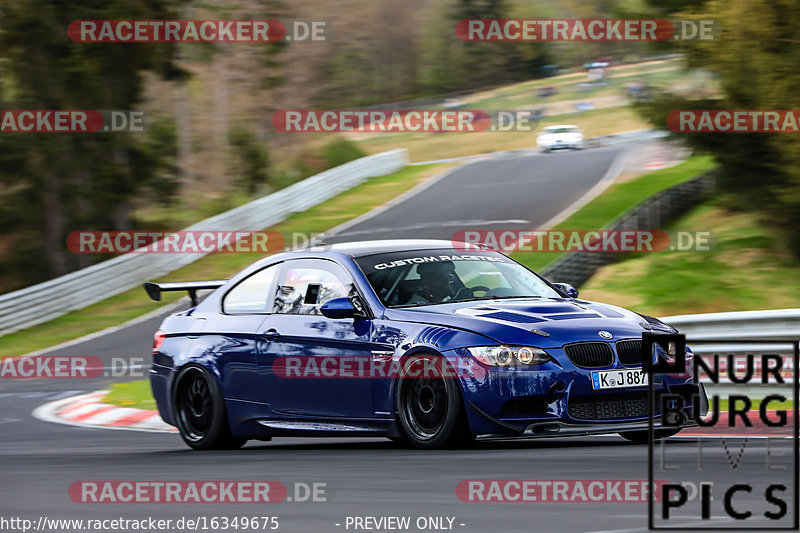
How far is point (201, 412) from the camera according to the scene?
33.5 ft

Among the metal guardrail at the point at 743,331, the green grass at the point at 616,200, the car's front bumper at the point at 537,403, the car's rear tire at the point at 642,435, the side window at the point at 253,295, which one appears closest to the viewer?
the car's front bumper at the point at 537,403

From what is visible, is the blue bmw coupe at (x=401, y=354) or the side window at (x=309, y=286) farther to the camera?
the side window at (x=309, y=286)

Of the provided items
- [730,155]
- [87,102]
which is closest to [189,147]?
[87,102]

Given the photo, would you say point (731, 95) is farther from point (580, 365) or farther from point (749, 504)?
point (749, 504)

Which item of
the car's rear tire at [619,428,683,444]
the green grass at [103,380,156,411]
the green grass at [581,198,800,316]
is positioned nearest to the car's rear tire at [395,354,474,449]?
the car's rear tire at [619,428,683,444]

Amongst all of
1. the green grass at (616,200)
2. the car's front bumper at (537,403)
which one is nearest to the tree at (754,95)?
the green grass at (616,200)

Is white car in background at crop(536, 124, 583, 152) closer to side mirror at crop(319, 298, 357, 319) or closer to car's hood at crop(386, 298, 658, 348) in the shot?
car's hood at crop(386, 298, 658, 348)

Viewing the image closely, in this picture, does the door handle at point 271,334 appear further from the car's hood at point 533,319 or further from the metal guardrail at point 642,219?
the metal guardrail at point 642,219

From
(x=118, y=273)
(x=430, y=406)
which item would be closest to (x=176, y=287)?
(x=430, y=406)

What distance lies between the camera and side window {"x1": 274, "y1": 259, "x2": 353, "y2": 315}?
370 inches

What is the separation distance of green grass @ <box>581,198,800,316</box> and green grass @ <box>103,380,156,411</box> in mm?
7294

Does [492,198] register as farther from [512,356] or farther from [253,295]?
[512,356]

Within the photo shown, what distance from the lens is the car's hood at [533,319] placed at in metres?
8.19

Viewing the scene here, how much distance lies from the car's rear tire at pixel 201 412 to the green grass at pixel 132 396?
386 cm
